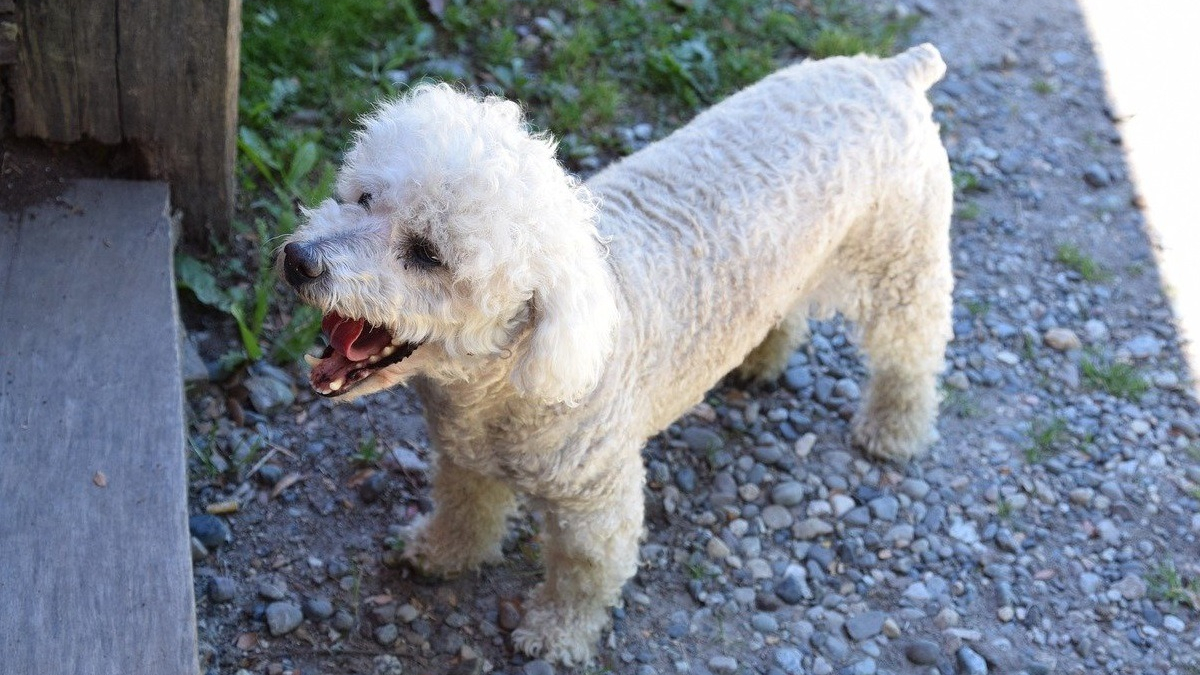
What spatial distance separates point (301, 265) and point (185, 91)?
4.91 ft

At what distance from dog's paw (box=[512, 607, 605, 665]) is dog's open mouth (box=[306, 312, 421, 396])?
1.09m

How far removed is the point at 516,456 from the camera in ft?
8.91

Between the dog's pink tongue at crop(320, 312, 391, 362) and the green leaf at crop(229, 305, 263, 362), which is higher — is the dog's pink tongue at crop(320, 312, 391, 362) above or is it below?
above

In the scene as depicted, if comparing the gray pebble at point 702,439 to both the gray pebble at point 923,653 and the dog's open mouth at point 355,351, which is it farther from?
the dog's open mouth at point 355,351

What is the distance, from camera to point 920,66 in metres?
3.42

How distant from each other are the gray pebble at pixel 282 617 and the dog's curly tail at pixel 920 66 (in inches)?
92.3

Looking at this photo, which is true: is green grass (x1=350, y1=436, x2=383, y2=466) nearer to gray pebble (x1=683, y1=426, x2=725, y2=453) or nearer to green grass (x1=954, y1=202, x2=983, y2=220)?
gray pebble (x1=683, y1=426, x2=725, y2=453)

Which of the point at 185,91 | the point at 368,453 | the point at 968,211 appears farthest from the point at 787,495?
the point at 185,91

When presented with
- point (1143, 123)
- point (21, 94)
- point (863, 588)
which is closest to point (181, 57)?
point (21, 94)

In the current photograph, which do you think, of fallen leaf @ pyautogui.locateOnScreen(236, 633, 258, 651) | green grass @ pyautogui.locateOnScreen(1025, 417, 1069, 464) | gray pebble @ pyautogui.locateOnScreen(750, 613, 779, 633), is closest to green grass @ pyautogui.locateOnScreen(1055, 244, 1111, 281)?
green grass @ pyautogui.locateOnScreen(1025, 417, 1069, 464)

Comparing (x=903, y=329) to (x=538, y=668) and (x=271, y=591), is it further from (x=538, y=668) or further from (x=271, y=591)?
(x=271, y=591)

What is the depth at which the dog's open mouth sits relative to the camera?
2.38m

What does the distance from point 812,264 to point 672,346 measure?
0.56 metres

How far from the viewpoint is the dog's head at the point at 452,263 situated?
227cm
